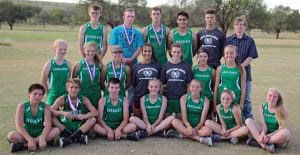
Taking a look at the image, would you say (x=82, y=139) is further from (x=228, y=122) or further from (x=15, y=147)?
(x=228, y=122)

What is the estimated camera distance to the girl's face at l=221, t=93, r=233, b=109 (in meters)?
6.55

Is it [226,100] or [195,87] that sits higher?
[195,87]

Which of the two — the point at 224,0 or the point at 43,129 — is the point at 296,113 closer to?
the point at 43,129

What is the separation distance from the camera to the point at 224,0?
54281 millimetres

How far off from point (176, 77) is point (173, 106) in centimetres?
58

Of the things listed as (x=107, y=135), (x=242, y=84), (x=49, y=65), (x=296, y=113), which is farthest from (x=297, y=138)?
(x=49, y=65)

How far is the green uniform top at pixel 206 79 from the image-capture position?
7.34 meters

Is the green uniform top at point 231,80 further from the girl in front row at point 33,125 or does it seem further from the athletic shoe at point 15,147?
the athletic shoe at point 15,147

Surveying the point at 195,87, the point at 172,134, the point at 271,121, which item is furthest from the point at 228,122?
the point at 172,134

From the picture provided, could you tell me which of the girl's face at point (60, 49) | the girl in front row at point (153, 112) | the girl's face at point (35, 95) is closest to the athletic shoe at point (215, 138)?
the girl in front row at point (153, 112)

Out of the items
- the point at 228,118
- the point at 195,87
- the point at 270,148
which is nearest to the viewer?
the point at 270,148

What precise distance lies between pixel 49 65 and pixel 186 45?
2.75 m

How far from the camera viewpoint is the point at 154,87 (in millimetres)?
6906

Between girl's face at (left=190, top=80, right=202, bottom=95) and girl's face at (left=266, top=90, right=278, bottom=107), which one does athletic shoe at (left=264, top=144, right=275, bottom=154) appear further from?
girl's face at (left=190, top=80, right=202, bottom=95)
